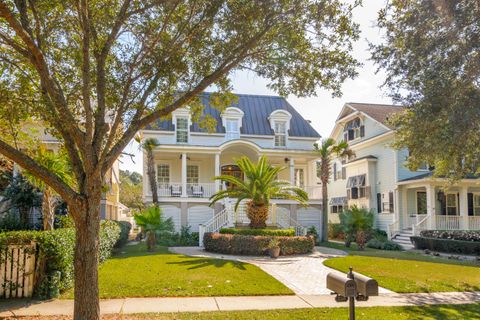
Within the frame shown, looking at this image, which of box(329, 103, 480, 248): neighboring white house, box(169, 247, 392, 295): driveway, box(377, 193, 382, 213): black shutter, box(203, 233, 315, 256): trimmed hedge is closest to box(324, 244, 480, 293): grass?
box(169, 247, 392, 295): driveway

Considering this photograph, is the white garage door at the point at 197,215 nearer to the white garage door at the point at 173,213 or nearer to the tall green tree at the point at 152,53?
the white garage door at the point at 173,213

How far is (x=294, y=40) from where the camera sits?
329 inches

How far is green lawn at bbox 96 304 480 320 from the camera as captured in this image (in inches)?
302

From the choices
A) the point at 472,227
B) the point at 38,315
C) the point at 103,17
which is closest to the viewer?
the point at 38,315

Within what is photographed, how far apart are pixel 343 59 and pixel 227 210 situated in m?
15.6

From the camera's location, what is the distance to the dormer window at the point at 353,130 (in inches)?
1195

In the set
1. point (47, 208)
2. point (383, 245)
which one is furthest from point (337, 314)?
point (383, 245)

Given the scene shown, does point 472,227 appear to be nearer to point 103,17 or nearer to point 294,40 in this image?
point 294,40

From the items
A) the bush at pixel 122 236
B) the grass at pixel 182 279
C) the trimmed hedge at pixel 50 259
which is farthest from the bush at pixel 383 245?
the trimmed hedge at pixel 50 259

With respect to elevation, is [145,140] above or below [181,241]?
above

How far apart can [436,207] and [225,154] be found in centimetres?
1393

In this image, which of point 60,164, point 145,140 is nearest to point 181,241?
point 145,140

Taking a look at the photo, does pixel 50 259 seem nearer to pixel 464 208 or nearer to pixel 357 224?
pixel 357 224

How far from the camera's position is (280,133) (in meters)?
27.9
